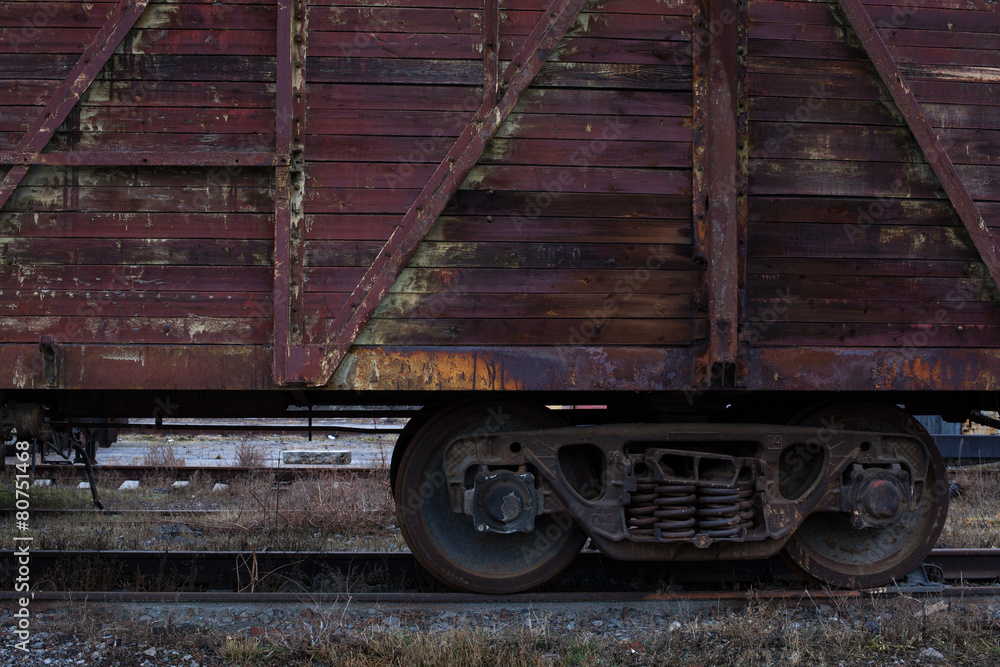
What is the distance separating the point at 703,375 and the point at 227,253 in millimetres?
2509

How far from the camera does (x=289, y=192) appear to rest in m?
3.52

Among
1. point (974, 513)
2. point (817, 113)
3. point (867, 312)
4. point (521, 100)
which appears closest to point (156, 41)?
point (521, 100)

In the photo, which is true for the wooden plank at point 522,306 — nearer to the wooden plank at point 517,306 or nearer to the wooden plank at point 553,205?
the wooden plank at point 517,306

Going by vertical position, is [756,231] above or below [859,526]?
above

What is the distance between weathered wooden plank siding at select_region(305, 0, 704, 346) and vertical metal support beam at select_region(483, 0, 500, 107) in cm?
4

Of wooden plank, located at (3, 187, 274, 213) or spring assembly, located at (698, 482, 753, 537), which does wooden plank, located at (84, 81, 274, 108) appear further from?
spring assembly, located at (698, 482, 753, 537)

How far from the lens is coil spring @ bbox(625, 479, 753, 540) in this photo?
379 centimetres

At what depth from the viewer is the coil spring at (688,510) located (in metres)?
3.79

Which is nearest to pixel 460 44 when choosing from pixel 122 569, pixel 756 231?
pixel 756 231

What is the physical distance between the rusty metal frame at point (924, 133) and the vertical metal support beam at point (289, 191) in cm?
287

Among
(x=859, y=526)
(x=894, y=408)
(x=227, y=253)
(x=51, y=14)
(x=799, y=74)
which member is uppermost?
(x=51, y=14)

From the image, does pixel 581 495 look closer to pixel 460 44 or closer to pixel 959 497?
pixel 460 44

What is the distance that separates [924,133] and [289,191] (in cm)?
334

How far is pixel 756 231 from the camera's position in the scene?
374cm
